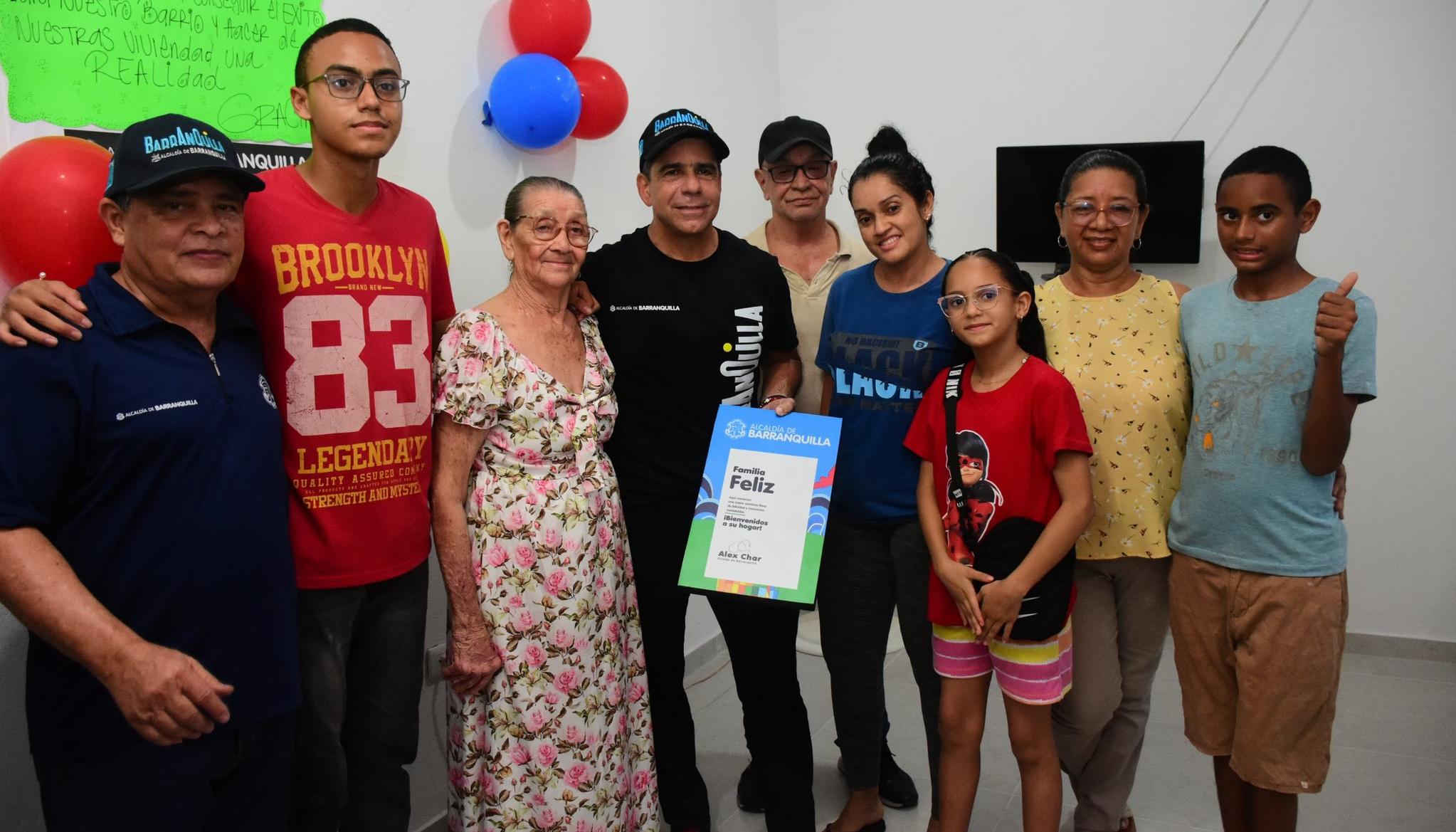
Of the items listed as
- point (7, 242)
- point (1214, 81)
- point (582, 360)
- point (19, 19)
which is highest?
point (1214, 81)

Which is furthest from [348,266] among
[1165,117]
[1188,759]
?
[1165,117]

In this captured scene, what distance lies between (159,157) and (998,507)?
1717 mm

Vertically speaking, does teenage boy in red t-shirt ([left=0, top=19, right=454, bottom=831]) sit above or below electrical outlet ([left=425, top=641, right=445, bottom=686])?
above

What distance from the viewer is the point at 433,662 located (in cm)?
287

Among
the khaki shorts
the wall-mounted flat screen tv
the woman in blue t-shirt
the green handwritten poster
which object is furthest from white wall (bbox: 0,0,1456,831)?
the khaki shorts

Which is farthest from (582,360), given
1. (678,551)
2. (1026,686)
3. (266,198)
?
(1026,686)

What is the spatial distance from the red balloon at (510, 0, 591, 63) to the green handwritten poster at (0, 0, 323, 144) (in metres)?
0.75

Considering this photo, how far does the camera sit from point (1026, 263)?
448 centimetres

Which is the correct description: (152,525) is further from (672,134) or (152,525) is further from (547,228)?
(672,134)

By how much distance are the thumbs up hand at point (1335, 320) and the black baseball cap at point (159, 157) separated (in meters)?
2.04

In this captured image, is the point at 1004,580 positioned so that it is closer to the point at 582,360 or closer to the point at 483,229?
the point at 582,360

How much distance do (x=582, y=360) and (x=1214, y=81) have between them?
3292 mm

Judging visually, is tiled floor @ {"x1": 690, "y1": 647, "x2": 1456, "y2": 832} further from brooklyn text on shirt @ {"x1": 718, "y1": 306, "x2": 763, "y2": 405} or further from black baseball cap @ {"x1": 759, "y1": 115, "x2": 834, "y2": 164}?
black baseball cap @ {"x1": 759, "y1": 115, "x2": 834, "y2": 164}

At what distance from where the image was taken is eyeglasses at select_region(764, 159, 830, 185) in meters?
2.79
